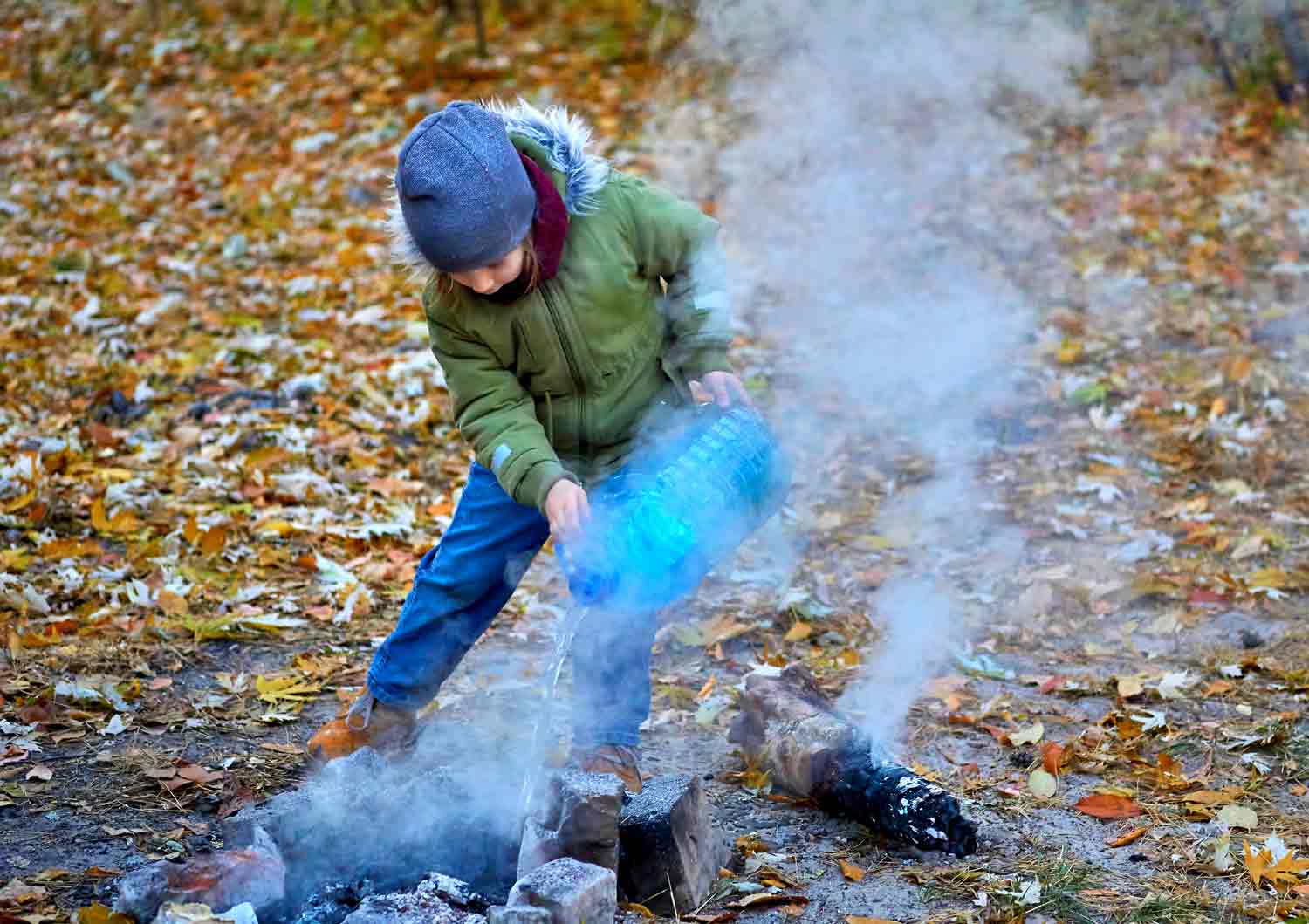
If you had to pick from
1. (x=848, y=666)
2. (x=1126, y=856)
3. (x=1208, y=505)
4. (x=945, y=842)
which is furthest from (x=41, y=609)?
(x=1208, y=505)

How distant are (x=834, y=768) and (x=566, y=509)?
885 mm

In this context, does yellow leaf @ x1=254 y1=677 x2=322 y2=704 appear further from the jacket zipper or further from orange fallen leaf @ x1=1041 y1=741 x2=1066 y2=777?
orange fallen leaf @ x1=1041 y1=741 x2=1066 y2=777

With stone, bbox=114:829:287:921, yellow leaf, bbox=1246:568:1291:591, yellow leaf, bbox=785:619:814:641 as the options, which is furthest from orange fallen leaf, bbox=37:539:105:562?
yellow leaf, bbox=1246:568:1291:591

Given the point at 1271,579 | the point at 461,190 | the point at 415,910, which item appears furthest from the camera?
the point at 1271,579

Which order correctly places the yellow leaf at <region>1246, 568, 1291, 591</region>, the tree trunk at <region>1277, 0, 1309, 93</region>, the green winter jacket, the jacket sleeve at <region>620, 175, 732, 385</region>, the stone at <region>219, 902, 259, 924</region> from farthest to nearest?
the tree trunk at <region>1277, 0, 1309, 93</region> < the yellow leaf at <region>1246, 568, 1291, 591</region> < the jacket sleeve at <region>620, 175, 732, 385</region> < the green winter jacket < the stone at <region>219, 902, 259, 924</region>

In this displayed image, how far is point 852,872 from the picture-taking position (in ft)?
9.14

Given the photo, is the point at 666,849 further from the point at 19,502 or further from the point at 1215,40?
the point at 1215,40

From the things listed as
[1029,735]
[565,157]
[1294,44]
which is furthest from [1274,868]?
[1294,44]

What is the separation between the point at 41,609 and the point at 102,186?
18.3 feet

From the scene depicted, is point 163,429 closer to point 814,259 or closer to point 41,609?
point 41,609

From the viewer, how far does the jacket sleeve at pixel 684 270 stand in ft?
9.61

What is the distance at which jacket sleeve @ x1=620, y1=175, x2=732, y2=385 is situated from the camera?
2.93m

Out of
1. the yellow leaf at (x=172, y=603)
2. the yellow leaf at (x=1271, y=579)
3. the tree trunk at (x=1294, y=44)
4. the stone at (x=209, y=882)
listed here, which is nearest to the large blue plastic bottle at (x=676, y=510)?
the stone at (x=209, y=882)

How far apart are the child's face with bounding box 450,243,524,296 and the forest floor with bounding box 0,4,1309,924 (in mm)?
1305
